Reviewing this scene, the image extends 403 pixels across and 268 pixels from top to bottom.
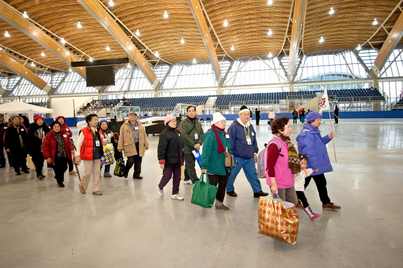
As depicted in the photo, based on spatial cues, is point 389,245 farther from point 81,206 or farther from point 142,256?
point 81,206

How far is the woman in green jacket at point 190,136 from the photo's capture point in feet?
15.8

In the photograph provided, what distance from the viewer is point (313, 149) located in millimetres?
3168

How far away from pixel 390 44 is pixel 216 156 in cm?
3245

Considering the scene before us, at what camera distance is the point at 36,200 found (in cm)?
427

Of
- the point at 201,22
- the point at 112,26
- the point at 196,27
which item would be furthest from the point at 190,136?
the point at 196,27

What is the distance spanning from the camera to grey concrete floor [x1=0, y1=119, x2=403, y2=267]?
2316mm

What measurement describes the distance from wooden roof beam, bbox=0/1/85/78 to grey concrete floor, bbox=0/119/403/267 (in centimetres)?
2333

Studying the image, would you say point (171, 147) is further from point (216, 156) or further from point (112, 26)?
point (112, 26)

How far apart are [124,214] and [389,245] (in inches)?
123

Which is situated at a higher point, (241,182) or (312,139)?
(312,139)

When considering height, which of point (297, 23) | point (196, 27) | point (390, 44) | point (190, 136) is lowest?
A: point (190, 136)

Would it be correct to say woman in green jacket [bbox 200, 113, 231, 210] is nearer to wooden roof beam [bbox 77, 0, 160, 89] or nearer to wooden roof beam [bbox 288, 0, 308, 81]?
wooden roof beam [bbox 288, 0, 308, 81]

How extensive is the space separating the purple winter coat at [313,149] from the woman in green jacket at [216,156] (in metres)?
1.02

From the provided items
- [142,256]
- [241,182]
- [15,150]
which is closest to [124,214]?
[142,256]
